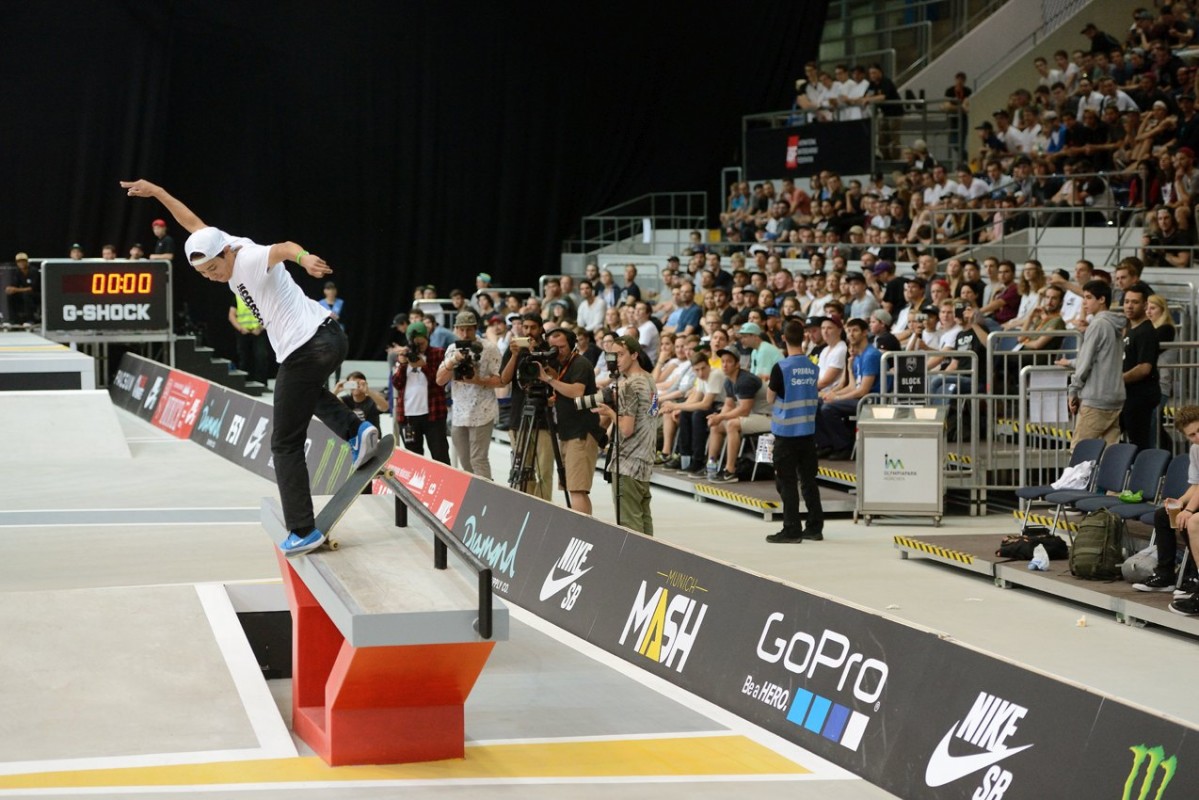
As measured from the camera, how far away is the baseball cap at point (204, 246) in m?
6.04

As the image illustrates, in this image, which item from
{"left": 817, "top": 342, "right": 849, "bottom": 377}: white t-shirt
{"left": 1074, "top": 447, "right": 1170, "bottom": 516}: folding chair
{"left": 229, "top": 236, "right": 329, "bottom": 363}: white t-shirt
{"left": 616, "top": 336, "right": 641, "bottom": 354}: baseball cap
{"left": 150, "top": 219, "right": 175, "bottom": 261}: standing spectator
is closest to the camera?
{"left": 229, "top": 236, "right": 329, "bottom": 363}: white t-shirt

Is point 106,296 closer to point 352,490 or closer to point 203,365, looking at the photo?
point 203,365

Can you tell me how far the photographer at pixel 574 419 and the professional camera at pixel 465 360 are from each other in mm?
1351

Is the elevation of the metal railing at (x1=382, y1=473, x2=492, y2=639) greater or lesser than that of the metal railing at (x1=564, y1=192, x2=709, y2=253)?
lesser

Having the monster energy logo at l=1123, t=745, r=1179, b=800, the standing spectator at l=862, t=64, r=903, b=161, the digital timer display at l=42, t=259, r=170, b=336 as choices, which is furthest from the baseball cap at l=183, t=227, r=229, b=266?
the standing spectator at l=862, t=64, r=903, b=161

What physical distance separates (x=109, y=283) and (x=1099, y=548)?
54.2 feet

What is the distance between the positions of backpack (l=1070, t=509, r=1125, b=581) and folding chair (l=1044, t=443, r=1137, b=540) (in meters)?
0.51

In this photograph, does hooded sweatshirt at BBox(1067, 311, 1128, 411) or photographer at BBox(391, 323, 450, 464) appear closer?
hooded sweatshirt at BBox(1067, 311, 1128, 411)

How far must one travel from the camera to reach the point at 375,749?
5938 millimetres

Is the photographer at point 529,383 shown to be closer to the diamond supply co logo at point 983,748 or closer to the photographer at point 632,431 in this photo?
the photographer at point 632,431

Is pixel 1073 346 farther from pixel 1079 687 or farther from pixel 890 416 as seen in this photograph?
pixel 1079 687

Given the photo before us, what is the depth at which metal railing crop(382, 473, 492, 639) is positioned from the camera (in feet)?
17.4

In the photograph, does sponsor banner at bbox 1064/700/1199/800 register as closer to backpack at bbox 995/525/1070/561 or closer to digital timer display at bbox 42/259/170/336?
backpack at bbox 995/525/1070/561

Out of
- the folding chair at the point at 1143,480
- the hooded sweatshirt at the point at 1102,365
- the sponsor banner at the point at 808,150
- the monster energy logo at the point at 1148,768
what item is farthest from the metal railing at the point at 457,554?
the sponsor banner at the point at 808,150
